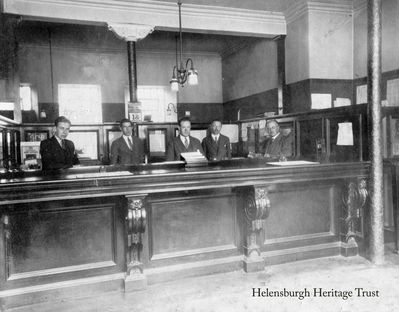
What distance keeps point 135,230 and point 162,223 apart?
35 cm

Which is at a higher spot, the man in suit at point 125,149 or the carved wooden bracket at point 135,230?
the man in suit at point 125,149

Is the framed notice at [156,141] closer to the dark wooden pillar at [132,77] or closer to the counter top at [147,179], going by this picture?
the dark wooden pillar at [132,77]

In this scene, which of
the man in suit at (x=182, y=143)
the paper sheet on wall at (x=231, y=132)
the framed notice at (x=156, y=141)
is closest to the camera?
the man in suit at (x=182, y=143)

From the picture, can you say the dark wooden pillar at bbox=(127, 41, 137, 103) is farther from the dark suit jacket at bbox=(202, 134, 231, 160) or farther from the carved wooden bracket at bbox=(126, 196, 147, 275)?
the carved wooden bracket at bbox=(126, 196, 147, 275)

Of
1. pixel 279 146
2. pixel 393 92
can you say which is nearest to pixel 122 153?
pixel 279 146

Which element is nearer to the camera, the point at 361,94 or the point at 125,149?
the point at 125,149

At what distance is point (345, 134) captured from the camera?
423 cm

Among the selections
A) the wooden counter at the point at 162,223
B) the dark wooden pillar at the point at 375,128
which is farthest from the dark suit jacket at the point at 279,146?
the dark wooden pillar at the point at 375,128

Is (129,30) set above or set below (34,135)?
above

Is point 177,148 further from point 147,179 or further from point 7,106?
point 7,106

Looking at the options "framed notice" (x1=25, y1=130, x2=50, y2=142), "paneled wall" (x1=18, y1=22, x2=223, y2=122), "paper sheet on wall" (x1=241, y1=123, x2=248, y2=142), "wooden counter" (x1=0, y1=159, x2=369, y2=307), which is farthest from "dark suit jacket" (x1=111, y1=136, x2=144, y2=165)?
"paneled wall" (x1=18, y1=22, x2=223, y2=122)

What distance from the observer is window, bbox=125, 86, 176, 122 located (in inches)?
424

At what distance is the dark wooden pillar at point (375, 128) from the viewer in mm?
3602

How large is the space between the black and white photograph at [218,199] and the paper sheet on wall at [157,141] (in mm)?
625
